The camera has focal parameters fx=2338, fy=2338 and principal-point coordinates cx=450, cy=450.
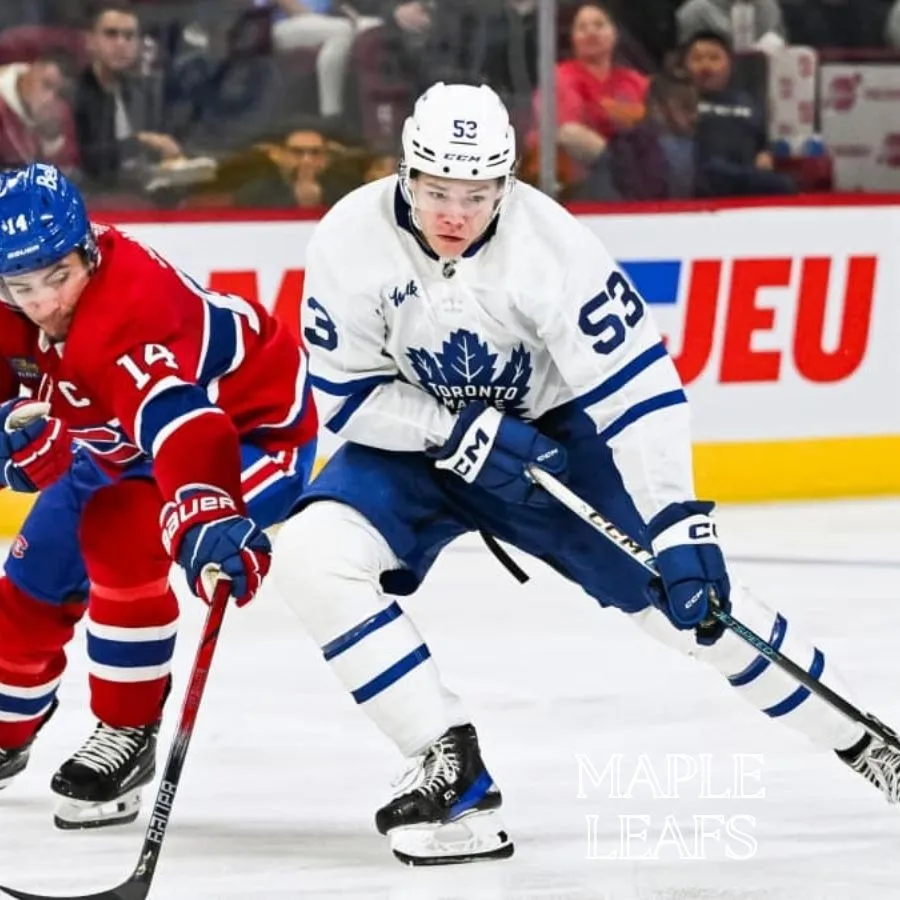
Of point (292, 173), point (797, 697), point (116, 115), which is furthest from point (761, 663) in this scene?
point (116, 115)

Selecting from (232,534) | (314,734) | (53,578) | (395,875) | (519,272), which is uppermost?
(519,272)

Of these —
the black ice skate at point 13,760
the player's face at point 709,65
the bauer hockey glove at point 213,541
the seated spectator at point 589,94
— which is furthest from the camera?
the player's face at point 709,65

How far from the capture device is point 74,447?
3164mm

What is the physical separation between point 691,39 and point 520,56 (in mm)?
500

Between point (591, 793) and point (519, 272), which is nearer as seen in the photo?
point (519, 272)

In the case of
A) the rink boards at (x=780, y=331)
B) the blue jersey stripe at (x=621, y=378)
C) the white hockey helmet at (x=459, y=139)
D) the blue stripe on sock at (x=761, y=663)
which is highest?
the white hockey helmet at (x=459, y=139)

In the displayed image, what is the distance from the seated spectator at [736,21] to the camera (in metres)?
6.20

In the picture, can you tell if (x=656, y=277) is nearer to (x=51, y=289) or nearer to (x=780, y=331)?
(x=780, y=331)

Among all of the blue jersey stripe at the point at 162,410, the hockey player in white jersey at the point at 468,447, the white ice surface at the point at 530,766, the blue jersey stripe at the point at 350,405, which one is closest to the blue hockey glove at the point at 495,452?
the hockey player in white jersey at the point at 468,447

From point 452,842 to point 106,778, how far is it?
1.79ft

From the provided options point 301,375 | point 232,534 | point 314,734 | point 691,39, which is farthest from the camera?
point 691,39

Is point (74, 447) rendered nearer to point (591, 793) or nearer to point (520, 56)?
point (591, 793)

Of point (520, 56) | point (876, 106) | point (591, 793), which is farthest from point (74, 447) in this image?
point (876, 106)

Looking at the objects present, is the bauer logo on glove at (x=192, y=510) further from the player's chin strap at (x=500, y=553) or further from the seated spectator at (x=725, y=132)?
the seated spectator at (x=725, y=132)
